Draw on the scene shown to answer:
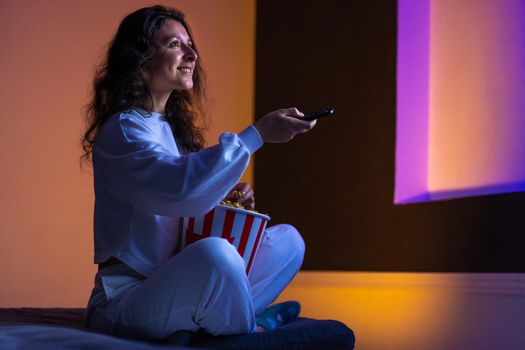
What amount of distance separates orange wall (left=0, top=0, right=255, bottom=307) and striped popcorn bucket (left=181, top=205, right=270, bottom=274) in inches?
65.6

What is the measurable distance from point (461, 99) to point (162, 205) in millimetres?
1648

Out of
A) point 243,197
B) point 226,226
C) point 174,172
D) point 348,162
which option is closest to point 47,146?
point 348,162

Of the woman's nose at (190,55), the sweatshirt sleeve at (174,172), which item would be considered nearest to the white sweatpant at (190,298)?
the sweatshirt sleeve at (174,172)

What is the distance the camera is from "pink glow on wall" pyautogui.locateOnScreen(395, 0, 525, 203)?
8.66ft

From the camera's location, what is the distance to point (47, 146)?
333 centimetres

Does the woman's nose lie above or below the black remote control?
above

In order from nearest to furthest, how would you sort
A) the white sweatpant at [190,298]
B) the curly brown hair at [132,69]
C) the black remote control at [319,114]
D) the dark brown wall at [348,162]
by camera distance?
the white sweatpant at [190,298] < the black remote control at [319,114] < the curly brown hair at [132,69] < the dark brown wall at [348,162]

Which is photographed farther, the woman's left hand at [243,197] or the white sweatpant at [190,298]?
the woman's left hand at [243,197]

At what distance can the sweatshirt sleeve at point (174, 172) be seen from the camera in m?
1.61

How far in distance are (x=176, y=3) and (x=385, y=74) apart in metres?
1.23

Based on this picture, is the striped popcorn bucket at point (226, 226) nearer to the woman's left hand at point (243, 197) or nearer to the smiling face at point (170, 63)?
the woman's left hand at point (243, 197)

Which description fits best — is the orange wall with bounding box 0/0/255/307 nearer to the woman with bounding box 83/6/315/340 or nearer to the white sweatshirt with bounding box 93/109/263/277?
the woman with bounding box 83/6/315/340

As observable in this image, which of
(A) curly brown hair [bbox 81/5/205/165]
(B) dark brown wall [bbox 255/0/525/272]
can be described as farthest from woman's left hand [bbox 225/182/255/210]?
(B) dark brown wall [bbox 255/0/525/272]

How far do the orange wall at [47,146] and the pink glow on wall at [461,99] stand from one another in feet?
4.87
